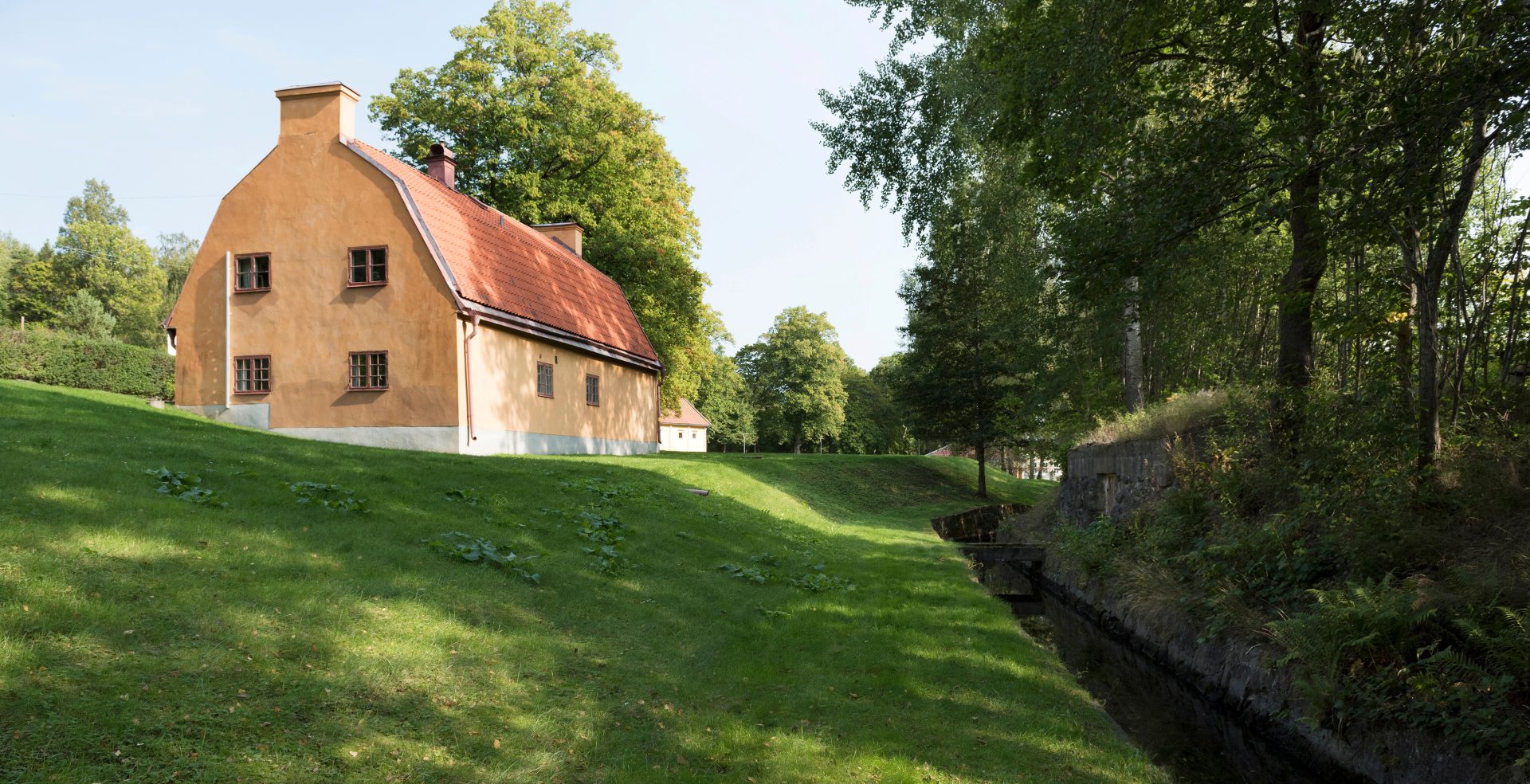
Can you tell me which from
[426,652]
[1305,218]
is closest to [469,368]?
[426,652]

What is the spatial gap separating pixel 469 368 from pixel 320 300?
169 inches

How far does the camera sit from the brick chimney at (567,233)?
1163 inches

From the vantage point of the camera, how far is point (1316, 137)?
796cm

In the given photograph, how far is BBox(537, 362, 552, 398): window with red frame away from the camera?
74.0 ft

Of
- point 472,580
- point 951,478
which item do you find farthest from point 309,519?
point 951,478

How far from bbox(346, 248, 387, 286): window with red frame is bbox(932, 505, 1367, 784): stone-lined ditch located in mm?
15870

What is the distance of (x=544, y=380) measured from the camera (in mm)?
22844

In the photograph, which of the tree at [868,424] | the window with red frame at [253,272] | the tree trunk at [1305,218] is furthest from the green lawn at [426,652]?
the tree at [868,424]

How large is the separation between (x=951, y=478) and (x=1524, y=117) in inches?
1338

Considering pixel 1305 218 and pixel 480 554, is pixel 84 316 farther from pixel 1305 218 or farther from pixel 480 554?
pixel 1305 218

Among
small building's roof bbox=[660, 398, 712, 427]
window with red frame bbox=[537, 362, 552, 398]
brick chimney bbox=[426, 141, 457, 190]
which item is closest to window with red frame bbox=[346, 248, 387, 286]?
window with red frame bbox=[537, 362, 552, 398]

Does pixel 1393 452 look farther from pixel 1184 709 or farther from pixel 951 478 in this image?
pixel 951 478

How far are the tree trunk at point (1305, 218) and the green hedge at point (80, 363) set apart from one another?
37.4 m

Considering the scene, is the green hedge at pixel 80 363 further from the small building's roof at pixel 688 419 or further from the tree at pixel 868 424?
the tree at pixel 868 424
